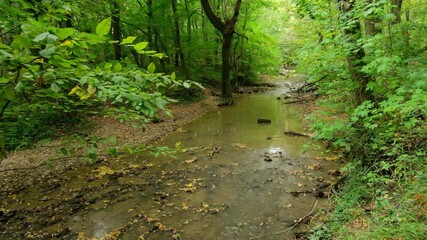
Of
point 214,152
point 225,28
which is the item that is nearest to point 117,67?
point 214,152

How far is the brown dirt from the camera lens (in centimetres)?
905

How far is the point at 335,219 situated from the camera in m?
5.18

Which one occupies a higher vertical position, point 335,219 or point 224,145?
point 224,145

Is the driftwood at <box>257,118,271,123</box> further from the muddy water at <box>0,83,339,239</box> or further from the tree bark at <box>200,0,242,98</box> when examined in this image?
the tree bark at <box>200,0,242,98</box>

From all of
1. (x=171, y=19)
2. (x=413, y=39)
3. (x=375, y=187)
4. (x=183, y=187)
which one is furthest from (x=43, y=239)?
(x=171, y=19)

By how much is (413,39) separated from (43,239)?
832 cm

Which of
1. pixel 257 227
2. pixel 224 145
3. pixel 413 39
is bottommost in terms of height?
pixel 257 227

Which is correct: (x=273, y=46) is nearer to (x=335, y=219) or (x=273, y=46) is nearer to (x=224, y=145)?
(x=224, y=145)

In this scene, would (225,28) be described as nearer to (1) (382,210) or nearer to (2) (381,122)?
(2) (381,122)

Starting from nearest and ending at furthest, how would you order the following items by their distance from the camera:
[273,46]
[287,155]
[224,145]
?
[287,155] < [224,145] < [273,46]

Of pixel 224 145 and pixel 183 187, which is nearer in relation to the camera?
pixel 183 187

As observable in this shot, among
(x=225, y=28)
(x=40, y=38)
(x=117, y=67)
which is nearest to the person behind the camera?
(x=40, y=38)

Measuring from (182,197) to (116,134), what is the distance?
20.8 ft

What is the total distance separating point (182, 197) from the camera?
7.05 m
